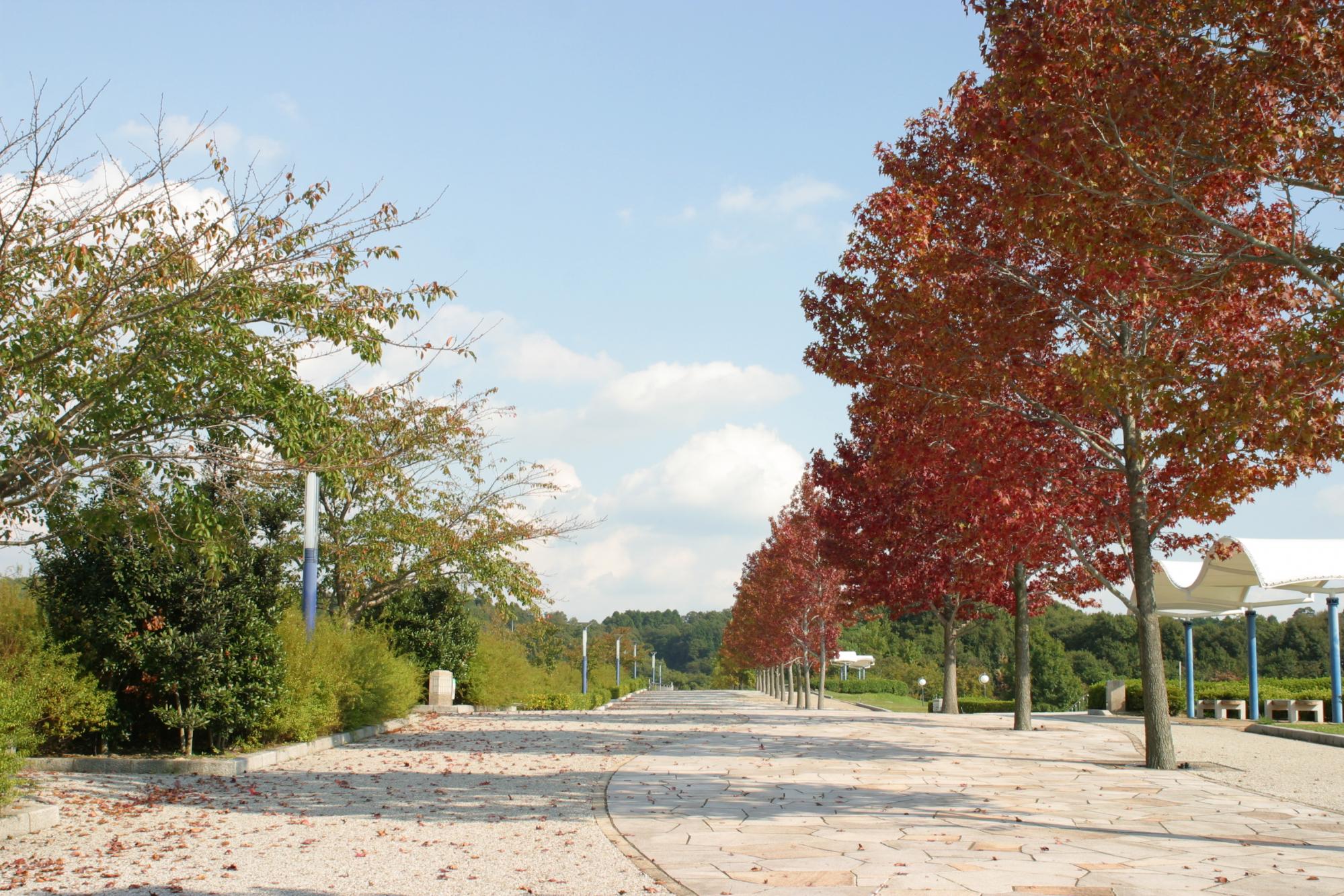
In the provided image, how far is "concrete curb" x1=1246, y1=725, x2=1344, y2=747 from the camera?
16828 mm

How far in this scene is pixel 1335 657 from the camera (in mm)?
21281

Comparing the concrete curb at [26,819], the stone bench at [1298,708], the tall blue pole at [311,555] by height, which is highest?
the tall blue pole at [311,555]

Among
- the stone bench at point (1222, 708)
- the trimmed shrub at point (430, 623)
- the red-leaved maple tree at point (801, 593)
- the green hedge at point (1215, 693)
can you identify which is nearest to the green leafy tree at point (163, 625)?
the trimmed shrub at point (430, 623)

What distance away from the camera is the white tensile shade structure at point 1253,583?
21000 millimetres

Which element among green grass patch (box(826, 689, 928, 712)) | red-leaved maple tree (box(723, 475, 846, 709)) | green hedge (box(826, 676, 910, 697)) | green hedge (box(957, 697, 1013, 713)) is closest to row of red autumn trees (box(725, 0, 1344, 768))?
red-leaved maple tree (box(723, 475, 846, 709))

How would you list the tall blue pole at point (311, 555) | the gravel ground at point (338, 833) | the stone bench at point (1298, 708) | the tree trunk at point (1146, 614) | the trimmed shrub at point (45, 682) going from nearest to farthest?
the gravel ground at point (338, 833) → the trimmed shrub at point (45, 682) → the tree trunk at point (1146, 614) → the tall blue pole at point (311, 555) → the stone bench at point (1298, 708)

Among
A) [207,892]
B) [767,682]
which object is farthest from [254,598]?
[767,682]

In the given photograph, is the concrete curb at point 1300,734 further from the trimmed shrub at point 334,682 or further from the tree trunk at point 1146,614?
the trimmed shrub at point 334,682

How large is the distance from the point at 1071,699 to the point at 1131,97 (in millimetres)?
57184

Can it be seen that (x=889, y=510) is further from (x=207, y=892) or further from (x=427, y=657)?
(x=207, y=892)

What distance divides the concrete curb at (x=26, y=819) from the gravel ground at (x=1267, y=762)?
34.0ft

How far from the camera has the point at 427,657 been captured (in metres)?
24.0

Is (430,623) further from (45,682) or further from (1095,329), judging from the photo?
(1095,329)

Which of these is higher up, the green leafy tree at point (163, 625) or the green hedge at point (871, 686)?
the green leafy tree at point (163, 625)
